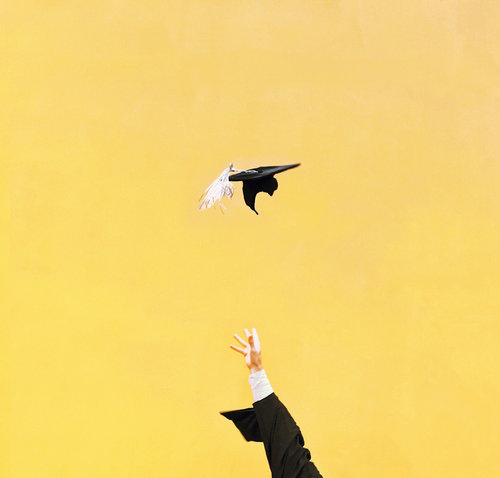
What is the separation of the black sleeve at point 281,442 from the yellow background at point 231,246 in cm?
60

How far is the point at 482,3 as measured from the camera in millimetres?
2609

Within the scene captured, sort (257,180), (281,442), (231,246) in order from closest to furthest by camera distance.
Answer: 1. (281,442)
2. (257,180)
3. (231,246)

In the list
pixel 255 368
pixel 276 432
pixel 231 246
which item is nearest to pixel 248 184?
pixel 231 246

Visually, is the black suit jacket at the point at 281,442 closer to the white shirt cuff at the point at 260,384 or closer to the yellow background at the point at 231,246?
the white shirt cuff at the point at 260,384

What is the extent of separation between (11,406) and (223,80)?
56.8 inches

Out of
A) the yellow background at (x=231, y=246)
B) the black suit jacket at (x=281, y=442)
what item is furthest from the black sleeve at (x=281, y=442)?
the yellow background at (x=231, y=246)

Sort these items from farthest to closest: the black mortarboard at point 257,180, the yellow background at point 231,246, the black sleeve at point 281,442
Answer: the yellow background at point 231,246 < the black mortarboard at point 257,180 < the black sleeve at point 281,442

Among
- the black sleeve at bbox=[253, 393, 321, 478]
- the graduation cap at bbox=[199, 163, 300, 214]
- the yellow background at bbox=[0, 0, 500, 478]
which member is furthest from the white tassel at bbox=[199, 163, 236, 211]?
the black sleeve at bbox=[253, 393, 321, 478]

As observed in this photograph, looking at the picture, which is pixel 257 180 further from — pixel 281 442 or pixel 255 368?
pixel 281 442

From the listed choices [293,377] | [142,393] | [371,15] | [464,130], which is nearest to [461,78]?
[464,130]

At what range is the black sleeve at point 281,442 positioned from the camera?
1848 millimetres

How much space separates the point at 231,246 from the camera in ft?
8.29

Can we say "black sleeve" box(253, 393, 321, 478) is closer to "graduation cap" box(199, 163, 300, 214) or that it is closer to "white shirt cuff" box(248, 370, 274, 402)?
"white shirt cuff" box(248, 370, 274, 402)

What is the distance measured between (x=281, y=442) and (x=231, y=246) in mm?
871
